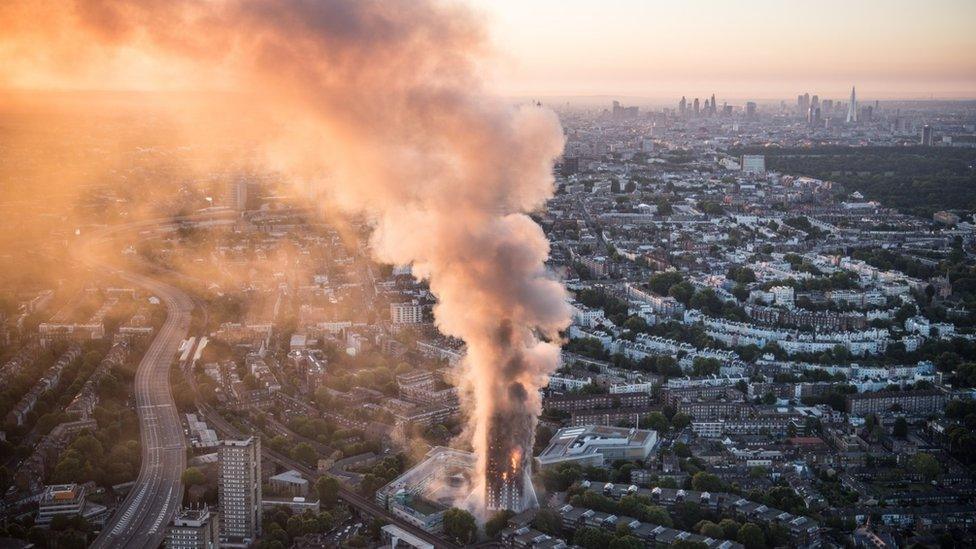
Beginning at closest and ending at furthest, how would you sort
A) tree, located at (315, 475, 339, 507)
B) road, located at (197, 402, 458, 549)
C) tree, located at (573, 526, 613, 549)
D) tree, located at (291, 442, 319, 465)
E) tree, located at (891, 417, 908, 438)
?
tree, located at (573, 526, 613, 549), road, located at (197, 402, 458, 549), tree, located at (315, 475, 339, 507), tree, located at (291, 442, 319, 465), tree, located at (891, 417, 908, 438)

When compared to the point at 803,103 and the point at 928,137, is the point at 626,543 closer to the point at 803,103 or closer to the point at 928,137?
the point at 928,137

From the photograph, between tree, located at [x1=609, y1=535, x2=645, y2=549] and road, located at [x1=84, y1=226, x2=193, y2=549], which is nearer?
tree, located at [x1=609, y1=535, x2=645, y2=549]

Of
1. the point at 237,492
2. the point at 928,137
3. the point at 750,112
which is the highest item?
the point at 750,112

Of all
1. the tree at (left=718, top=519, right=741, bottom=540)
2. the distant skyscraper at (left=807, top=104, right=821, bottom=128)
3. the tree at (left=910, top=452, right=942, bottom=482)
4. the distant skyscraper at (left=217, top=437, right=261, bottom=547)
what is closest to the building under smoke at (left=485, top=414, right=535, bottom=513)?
the tree at (left=718, top=519, right=741, bottom=540)

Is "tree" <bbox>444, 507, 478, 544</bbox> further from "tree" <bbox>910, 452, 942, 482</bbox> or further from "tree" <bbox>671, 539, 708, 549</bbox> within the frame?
"tree" <bbox>910, 452, 942, 482</bbox>

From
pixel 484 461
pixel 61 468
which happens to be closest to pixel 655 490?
pixel 484 461

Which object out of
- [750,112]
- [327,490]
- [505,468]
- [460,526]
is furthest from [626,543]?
→ [750,112]

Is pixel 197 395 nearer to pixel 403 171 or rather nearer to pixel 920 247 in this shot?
pixel 403 171
